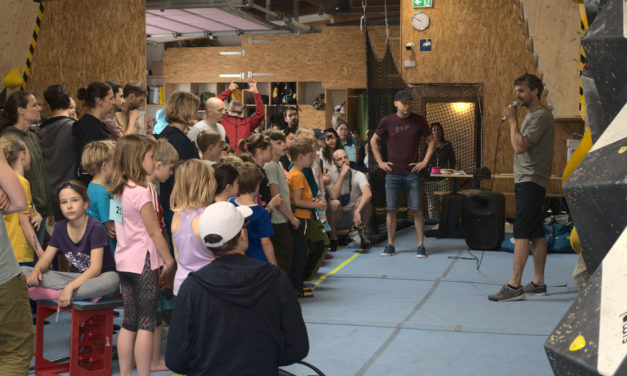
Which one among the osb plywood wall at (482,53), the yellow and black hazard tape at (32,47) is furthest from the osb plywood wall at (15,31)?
the osb plywood wall at (482,53)

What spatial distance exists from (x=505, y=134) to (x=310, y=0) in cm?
600

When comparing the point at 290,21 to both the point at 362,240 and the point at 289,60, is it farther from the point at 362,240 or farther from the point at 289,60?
the point at 362,240

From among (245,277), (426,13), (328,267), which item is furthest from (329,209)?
(245,277)

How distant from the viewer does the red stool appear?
3654 mm

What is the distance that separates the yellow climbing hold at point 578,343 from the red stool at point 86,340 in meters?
3.35

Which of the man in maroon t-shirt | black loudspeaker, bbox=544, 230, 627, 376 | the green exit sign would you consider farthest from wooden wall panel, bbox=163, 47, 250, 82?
black loudspeaker, bbox=544, 230, 627, 376

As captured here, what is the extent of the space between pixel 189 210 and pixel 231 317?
1.52 m

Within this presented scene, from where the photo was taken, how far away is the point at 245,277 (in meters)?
2.21

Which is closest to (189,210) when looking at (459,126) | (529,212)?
(529,212)

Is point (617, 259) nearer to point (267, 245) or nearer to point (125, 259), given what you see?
point (125, 259)

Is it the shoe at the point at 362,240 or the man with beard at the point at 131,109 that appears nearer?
the man with beard at the point at 131,109

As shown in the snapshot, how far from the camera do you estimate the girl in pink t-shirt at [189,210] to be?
11.6 ft

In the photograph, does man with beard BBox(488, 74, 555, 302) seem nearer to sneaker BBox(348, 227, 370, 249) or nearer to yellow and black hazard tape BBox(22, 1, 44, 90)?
sneaker BBox(348, 227, 370, 249)

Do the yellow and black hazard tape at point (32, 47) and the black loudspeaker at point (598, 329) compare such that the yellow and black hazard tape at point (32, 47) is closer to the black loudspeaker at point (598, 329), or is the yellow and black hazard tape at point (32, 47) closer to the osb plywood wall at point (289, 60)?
the black loudspeaker at point (598, 329)
